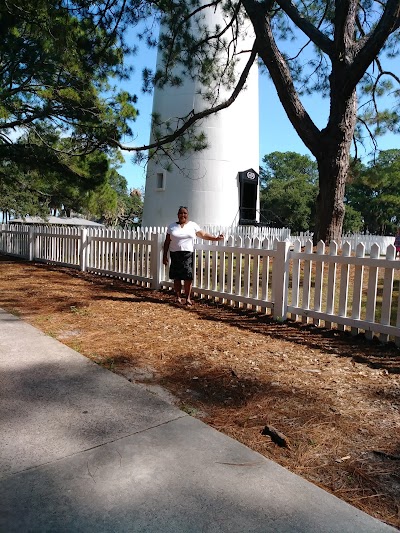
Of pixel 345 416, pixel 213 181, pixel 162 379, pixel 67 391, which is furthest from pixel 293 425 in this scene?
pixel 213 181

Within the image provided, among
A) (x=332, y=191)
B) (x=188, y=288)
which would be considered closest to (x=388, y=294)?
(x=188, y=288)

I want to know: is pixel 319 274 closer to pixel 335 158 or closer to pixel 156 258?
pixel 156 258

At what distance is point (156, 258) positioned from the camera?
8.75 metres

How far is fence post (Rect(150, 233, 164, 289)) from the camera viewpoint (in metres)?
8.70

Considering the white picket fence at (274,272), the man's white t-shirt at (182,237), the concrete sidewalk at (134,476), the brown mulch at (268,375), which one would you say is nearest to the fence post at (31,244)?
the white picket fence at (274,272)

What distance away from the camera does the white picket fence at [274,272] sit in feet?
17.0

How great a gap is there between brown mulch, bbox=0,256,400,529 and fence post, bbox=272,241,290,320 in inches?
10.8

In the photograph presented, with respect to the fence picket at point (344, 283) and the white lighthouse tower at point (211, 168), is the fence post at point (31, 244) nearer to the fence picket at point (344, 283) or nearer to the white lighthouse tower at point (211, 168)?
the white lighthouse tower at point (211, 168)

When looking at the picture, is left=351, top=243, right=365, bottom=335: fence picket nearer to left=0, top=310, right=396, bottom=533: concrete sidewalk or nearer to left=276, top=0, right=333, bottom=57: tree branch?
left=0, top=310, right=396, bottom=533: concrete sidewalk

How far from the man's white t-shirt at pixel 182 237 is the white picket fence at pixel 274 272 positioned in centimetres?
35

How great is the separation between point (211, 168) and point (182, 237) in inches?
485

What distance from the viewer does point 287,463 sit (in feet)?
8.25

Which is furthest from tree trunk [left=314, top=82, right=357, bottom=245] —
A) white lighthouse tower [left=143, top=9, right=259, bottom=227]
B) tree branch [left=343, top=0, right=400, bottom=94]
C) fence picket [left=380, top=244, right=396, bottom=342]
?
white lighthouse tower [left=143, top=9, right=259, bottom=227]

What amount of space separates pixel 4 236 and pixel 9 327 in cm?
1334
